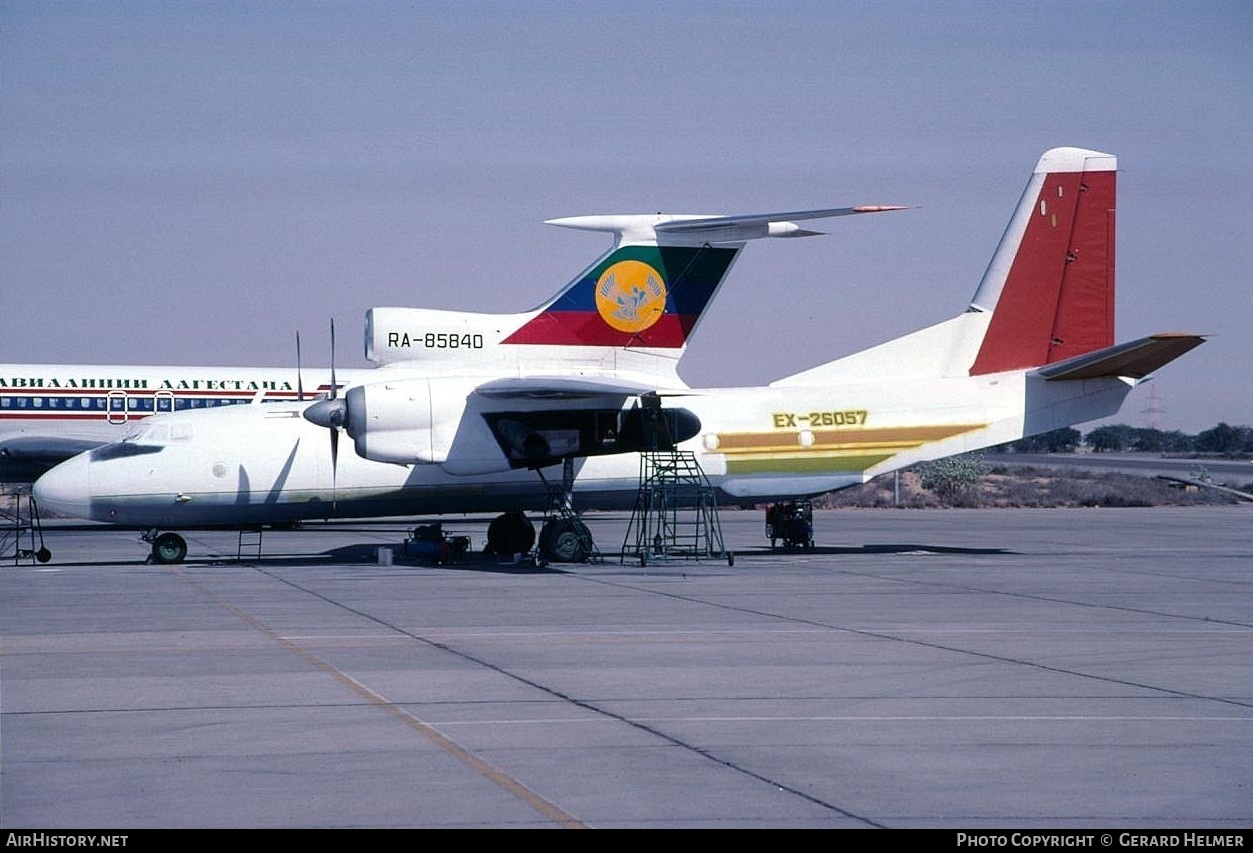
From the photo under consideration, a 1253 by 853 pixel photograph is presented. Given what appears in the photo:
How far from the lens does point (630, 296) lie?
29344 millimetres

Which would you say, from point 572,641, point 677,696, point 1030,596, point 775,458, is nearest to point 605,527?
point 775,458

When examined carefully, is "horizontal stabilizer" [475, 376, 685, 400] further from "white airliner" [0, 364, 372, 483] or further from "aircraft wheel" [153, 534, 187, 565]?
"white airliner" [0, 364, 372, 483]

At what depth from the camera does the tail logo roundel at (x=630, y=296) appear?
2917cm

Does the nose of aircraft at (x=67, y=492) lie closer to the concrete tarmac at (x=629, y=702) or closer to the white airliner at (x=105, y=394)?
the concrete tarmac at (x=629, y=702)

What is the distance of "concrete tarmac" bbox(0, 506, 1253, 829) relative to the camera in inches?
339

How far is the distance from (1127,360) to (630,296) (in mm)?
10693

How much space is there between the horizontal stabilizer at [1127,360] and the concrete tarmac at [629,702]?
218 inches

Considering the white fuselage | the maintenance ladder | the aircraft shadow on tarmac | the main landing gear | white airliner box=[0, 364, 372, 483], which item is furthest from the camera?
Answer: white airliner box=[0, 364, 372, 483]

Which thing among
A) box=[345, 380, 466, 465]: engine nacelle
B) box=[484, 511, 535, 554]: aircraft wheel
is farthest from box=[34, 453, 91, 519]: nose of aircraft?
box=[484, 511, 535, 554]: aircraft wheel

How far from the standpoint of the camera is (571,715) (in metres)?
11.6

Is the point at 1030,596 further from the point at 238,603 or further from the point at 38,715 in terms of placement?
the point at 38,715

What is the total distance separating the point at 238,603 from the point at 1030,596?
11.9m

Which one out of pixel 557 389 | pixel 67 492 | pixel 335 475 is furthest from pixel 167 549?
pixel 557 389

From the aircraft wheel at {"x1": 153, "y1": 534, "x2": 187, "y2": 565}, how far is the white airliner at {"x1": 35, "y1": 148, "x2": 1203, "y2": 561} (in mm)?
44
